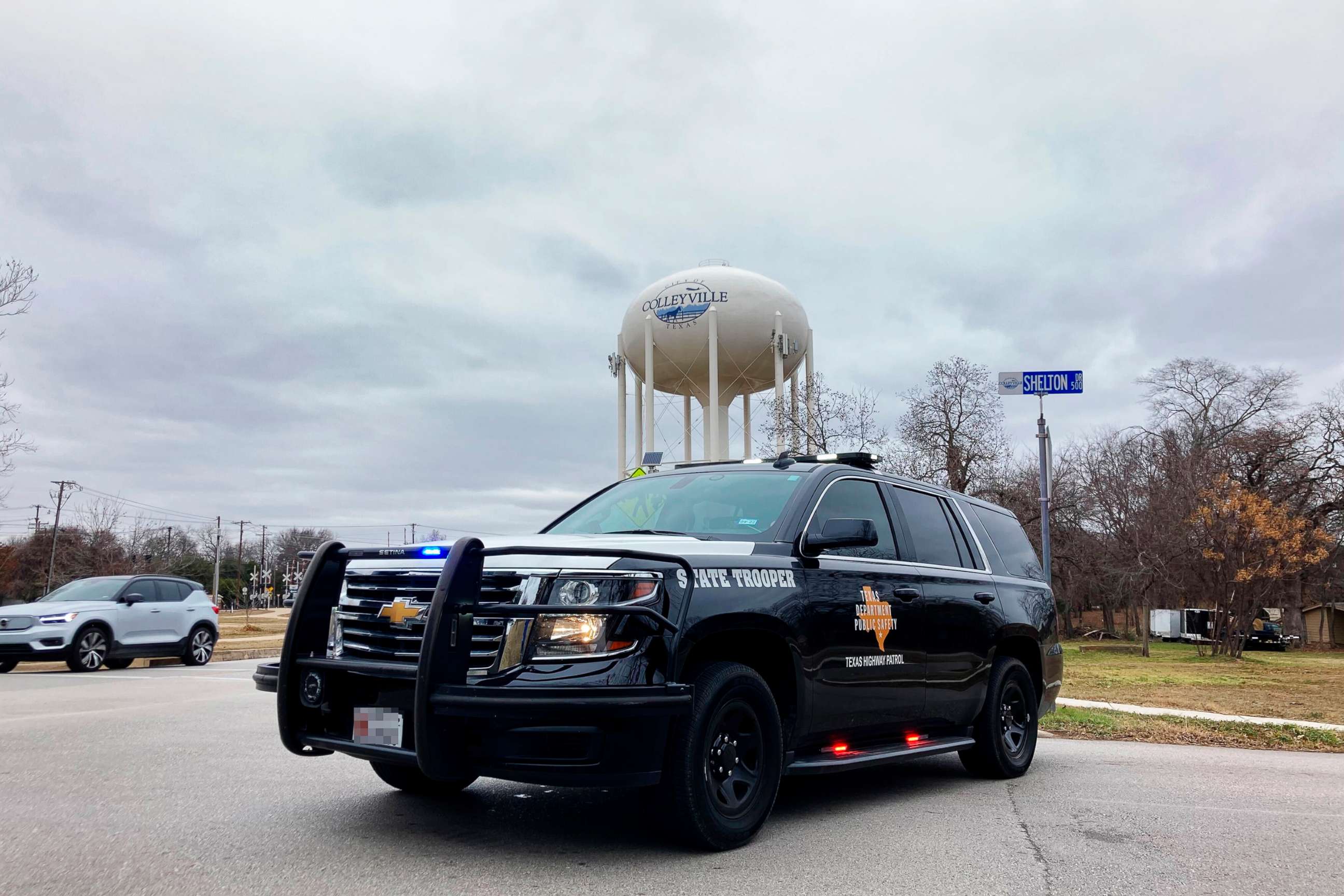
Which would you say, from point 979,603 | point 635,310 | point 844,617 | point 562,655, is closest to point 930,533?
point 979,603

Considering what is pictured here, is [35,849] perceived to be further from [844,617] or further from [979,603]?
[979,603]

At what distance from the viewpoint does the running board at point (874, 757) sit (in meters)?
5.60

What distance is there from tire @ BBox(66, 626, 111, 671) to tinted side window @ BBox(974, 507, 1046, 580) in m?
14.9

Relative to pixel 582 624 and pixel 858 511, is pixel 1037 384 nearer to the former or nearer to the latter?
pixel 858 511

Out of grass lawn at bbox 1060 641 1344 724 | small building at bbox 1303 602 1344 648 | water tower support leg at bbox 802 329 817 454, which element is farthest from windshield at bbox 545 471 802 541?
small building at bbox 1303 602 1344 648

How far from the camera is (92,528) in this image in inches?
2746

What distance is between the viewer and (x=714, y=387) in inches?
1345

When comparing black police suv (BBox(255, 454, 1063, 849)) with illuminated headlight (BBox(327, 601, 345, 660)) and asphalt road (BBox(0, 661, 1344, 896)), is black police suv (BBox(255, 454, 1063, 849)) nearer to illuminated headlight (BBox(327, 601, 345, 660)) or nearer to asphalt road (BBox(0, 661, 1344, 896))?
illuminated headlight (BBox(327, 601, 345, 660))

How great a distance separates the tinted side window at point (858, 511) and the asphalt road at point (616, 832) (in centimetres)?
150

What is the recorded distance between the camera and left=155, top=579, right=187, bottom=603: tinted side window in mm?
19016

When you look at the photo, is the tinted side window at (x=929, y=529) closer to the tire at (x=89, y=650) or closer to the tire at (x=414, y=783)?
the tire at (x=414, y=783)

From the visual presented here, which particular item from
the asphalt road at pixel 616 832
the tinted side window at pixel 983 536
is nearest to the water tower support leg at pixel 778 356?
the tinted side window at pixel 983 536

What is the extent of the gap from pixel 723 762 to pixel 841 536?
4.39ft

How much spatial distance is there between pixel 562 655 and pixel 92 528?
74978 mm
